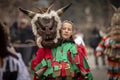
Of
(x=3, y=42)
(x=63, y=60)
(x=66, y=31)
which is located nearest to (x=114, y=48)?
(x=66, y=31)

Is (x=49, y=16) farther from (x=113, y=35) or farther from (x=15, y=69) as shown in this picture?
(x=113, y=35)

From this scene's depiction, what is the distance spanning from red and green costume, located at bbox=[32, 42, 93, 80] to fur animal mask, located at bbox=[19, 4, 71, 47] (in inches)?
6.6

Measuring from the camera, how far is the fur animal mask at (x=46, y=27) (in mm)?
8516

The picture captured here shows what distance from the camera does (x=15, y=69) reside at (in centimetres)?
709

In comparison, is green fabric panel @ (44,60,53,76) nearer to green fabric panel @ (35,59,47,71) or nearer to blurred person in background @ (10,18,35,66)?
green fabric panel @ (35,59,47,71)

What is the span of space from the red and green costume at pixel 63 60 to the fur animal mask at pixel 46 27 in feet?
0.55

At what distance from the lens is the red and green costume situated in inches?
334

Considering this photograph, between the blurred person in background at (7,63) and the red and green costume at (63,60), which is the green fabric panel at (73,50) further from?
the blurred person in background at (7,63)

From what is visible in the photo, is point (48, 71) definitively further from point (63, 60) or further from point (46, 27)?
point (46, 27)

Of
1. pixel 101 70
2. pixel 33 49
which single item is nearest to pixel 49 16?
pixel 33 49

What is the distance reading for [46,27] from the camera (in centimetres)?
855

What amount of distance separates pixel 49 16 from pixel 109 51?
8.79ft

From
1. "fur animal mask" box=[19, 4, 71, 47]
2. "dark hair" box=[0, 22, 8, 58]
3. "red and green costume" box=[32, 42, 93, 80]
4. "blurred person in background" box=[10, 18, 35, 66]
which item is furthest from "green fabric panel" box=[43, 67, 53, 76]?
"blurred person in background" box=[10, 18, 35, 66]

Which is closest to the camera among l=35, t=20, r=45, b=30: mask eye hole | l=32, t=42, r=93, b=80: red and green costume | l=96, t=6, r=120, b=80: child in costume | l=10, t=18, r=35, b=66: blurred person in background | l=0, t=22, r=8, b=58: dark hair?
l=0, t=22, r=8, b=58: dark hair
